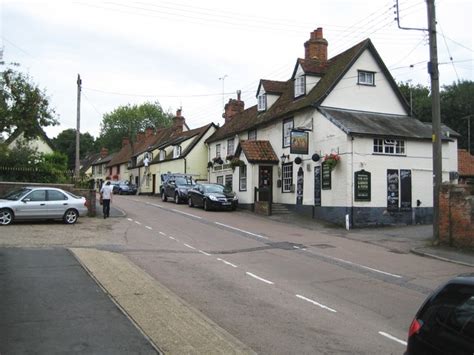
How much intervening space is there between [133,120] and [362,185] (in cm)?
7496

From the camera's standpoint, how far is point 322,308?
828cm

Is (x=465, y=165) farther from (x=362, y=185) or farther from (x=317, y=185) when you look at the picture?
(x=362, y=185)

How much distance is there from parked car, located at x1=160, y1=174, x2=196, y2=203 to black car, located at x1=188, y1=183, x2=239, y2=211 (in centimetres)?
334

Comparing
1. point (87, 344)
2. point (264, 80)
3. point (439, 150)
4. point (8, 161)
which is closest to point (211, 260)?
point (87, 344)

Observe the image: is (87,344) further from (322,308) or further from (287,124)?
(287,124)

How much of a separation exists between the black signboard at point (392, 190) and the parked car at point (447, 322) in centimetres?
2015

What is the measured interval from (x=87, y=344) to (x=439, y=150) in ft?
47.4

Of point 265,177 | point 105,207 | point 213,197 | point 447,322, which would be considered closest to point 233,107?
point 265,177

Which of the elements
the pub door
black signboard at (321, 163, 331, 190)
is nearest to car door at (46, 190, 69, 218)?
black signboard at (321, 163, 331, 190)

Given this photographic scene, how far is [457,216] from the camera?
16266 millimetres

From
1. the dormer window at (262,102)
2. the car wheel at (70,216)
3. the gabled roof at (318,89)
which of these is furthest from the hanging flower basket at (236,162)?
the car wheel at (70,216)

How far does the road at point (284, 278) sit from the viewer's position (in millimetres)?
6809

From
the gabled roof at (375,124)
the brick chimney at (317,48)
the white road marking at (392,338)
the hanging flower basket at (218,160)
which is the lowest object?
the white road marking at (392,338)

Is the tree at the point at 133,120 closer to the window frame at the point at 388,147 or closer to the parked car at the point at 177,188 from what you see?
the parked car at the point at 177,188
